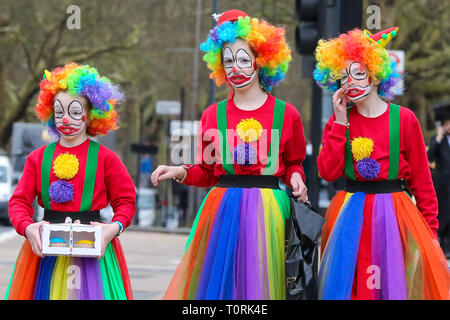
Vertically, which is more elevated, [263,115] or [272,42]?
[272,42]

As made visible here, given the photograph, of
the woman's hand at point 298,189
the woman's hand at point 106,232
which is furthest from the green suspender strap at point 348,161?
the woman's hand at point 106,232

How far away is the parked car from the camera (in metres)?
21.8

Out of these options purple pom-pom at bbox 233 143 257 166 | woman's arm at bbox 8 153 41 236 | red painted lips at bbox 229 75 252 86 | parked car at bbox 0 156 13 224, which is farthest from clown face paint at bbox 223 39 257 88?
parked car at bbox 0 156 13 224

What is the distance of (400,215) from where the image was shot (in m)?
5.85

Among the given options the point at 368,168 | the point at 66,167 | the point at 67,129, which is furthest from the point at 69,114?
the point at 368,168

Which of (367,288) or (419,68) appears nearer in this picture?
(367,288)

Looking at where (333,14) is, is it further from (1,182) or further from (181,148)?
(1,182)

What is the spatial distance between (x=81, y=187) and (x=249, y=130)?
102 centimetres

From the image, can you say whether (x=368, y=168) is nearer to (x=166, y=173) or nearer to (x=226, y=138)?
(x=226, y=138)

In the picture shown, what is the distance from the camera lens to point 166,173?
588 centimetres

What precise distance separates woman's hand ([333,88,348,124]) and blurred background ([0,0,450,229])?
10.1m
